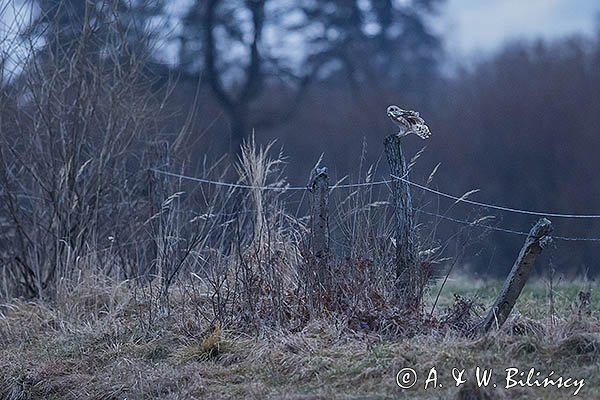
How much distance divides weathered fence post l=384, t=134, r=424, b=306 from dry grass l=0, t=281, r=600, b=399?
2.21ft

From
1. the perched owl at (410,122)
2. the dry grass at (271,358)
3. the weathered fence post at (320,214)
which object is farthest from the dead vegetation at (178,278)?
the perched owl at (410,122)

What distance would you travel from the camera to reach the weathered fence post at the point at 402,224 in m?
8.38

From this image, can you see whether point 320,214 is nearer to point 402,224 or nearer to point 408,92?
point 402,224

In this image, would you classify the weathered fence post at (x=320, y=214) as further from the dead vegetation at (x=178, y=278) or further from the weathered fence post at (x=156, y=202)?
the weathered fence post at (x=156, y=202)

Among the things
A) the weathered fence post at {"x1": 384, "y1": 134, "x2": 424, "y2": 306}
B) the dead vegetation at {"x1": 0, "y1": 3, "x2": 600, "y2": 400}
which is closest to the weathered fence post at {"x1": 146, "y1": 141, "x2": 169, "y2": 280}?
the dead vegetation at {"x1": 0, "y1": 3, "x2": 600, "y2": 400}

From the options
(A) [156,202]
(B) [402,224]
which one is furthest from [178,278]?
(B) [402,224]

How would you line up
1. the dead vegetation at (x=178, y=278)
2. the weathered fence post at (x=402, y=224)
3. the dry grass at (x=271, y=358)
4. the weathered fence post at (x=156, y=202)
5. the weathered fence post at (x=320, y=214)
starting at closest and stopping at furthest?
the dry grass at (x=271, y=358) < the dead vegetation at (x=178, y=278) < the weathered fence post at (x=402, y=224) < the weathered fence post at (x=320, y=214) < the weathered fence post at (x=156, y=202)

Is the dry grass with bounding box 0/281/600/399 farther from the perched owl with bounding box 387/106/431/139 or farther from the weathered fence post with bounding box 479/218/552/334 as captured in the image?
the perched owl with bounding box 387/106/431/139

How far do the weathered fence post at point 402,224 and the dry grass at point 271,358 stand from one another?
672 millimetres

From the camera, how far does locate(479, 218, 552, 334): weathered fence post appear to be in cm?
734

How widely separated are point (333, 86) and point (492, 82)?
5.96 metres

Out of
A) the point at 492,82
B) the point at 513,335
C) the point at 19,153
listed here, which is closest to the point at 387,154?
the point at 513,335

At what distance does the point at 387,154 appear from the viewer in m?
8.62

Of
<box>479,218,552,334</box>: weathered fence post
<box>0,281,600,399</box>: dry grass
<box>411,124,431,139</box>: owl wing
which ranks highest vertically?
<box>411,124,431,139</box>: owl wing
